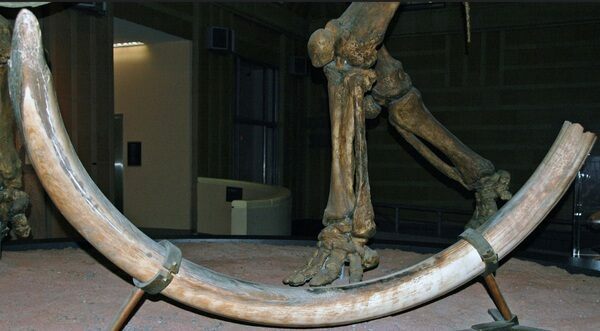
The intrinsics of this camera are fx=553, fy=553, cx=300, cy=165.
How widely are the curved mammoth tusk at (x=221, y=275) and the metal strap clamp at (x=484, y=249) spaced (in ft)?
0.06

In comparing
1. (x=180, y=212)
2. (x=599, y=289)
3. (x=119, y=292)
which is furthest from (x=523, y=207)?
(x=180, y=212)

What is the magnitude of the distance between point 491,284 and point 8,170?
221 cm

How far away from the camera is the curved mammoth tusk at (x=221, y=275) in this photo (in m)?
1.36

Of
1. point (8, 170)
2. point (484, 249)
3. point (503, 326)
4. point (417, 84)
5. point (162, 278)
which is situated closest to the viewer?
point (162, 278)

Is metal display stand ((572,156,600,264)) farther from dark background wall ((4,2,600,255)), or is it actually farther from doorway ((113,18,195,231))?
doorway ((113,18,195,231))

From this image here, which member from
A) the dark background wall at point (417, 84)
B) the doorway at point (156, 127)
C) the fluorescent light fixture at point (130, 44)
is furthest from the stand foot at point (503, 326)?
the fluorescent light fixture at point (130, 44)

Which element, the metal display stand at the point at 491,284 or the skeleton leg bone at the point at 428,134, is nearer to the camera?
the metal display stand at the point at 491,284

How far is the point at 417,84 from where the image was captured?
10516mm

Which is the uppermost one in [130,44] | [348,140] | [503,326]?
[130,44]

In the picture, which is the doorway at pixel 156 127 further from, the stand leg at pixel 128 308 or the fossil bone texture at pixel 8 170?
the stand leg at pixel 128 308

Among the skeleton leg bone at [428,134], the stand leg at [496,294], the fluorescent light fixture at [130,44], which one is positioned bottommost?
the stand leg at [496,294]

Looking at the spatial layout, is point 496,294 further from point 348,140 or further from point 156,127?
point 156,127

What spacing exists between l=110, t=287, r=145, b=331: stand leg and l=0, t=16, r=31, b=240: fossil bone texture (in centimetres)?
138

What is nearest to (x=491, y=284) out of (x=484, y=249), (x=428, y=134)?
(x=484, y=249)
